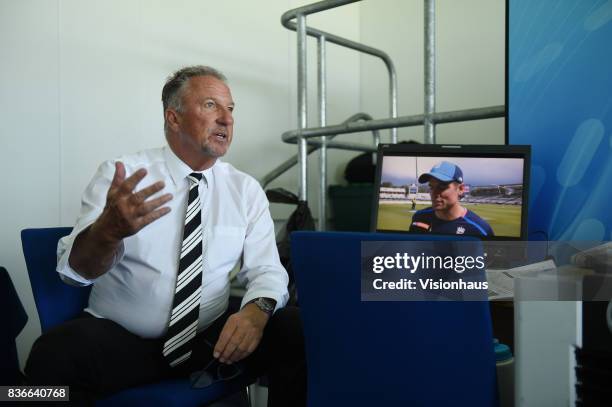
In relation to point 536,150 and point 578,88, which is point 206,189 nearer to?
point 536,150

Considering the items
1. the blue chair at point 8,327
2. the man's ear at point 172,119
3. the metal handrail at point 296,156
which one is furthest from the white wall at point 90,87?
the man's ear at point 172,119

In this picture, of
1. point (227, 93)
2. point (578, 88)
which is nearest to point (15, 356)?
point (227, 93)

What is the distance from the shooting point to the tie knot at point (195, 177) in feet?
5.26

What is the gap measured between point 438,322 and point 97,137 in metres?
2.02

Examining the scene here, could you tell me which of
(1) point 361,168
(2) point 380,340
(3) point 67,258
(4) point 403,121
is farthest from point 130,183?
(1) point 361,168

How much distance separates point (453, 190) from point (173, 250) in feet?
2.84

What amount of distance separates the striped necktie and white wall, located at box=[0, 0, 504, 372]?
1092 millimetres

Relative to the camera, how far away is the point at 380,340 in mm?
996

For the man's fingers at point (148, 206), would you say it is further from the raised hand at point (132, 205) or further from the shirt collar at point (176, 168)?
the shirt collar at point (176, 168)

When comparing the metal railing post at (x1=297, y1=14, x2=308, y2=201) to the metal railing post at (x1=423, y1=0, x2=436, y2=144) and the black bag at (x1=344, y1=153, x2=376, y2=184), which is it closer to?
the metal railing post at (x1=423, y1=0, x2=436, y2=144)

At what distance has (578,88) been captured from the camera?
5.65 ft

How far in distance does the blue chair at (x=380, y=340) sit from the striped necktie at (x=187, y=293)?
0.42 meters

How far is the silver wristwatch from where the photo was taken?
1438mm

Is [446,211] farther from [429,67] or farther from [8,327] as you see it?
[8,327]
